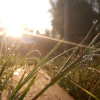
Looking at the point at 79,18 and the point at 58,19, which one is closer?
the point at 79,18

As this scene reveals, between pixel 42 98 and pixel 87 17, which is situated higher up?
pixel 87 17

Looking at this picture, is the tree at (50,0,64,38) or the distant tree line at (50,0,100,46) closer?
the distant tree line at (50,0,100,46)

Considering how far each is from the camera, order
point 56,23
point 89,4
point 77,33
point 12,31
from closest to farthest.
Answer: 1. point 12,31
2. point 77,33
3. point 89,4
4. point 56,23

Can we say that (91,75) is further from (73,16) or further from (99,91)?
(73,16)

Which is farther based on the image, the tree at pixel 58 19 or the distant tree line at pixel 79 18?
the tree at pixel 58 19

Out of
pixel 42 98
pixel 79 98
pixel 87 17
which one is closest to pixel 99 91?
pixel 79 98

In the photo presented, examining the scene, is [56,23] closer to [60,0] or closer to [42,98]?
[60,0]

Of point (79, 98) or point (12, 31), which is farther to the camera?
point (79, 98)

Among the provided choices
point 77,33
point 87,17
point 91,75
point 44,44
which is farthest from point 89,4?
point 91,75

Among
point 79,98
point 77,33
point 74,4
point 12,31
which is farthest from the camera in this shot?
point 74,4

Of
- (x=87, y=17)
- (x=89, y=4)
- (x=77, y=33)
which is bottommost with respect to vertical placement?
(x=77, y=33)
